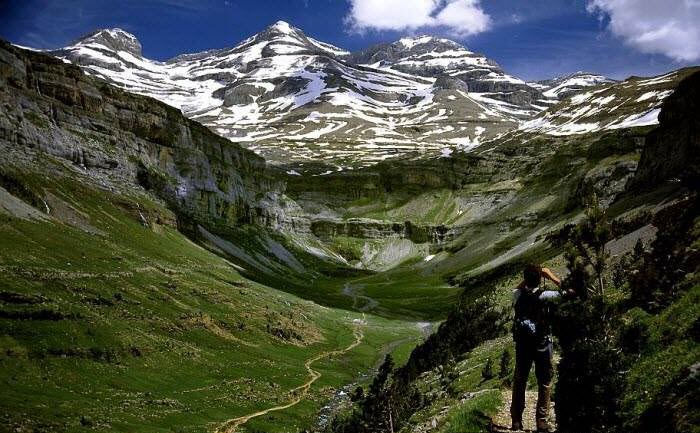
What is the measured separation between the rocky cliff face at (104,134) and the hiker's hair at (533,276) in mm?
110718

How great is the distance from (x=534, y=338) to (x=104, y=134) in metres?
158

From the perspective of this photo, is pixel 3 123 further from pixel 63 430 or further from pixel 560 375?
pixel 560 375

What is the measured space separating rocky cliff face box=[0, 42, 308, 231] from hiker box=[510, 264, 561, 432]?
111m

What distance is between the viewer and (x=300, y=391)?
65875 mm

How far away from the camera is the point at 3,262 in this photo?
6494 cm

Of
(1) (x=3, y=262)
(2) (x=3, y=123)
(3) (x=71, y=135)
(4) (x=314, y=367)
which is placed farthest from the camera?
(3) (x=71, y=135)

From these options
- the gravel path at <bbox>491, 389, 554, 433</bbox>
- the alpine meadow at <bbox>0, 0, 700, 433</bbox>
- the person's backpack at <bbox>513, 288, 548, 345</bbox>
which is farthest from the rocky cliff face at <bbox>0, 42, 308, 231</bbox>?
the person's backpack at <bbox>513, 288, 548, 345</bbox>

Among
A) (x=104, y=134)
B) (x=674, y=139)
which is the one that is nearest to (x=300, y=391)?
(x=104, y=134)

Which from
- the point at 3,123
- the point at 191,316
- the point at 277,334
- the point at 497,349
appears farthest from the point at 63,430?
the point at 3,123

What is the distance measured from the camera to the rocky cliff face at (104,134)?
123688 mm

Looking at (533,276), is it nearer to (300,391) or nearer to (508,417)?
(508,417)

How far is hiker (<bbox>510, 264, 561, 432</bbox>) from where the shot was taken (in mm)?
14539

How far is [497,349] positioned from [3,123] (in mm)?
113095

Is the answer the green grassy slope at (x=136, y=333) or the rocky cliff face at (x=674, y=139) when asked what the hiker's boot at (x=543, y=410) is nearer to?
the green grassy slope at (x=136, y=333)
